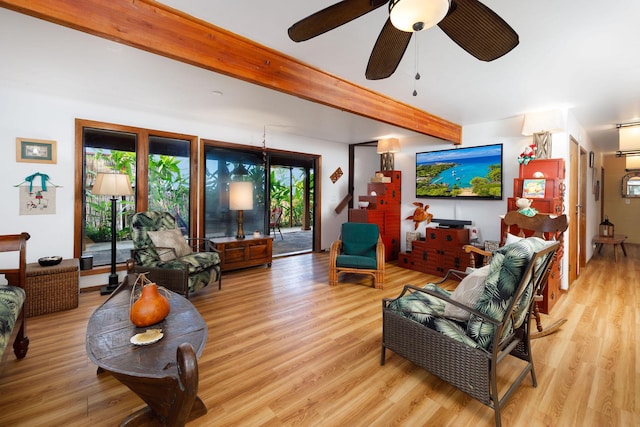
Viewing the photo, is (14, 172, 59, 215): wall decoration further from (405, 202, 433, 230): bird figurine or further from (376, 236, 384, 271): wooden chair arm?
(405, 202, 433, 230): bird figurine

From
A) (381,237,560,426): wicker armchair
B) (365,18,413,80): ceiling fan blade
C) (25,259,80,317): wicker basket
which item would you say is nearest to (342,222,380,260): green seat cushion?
(381,237,560,426): wicker armchair

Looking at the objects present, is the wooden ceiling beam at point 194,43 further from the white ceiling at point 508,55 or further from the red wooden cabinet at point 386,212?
the red wooden cabinet at point 386,212

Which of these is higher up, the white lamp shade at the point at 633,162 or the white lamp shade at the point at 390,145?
the white lamp shade at the point at 390,145

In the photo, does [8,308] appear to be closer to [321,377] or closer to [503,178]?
[321,377]

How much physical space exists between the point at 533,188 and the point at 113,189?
521 centimetres

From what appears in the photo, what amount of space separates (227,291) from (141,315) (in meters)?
2.11

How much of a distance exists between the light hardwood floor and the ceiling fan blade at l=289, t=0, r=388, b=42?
2109 millimetres

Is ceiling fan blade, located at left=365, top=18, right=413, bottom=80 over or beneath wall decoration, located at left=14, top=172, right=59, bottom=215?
over

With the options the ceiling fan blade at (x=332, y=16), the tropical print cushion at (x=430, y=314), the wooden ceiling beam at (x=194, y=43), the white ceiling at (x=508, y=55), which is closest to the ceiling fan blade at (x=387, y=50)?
the ceiling fan blade at (x=332, y=16)

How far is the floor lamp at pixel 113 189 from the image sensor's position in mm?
3453

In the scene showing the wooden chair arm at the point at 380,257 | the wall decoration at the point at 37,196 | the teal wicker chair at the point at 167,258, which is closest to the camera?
the teal wicker chair at the point at 167,258

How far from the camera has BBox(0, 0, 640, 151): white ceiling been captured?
1.89 m

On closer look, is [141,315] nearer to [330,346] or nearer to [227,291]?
[330,346]

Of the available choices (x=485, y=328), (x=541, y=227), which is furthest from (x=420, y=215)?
(x=485, y=328)
